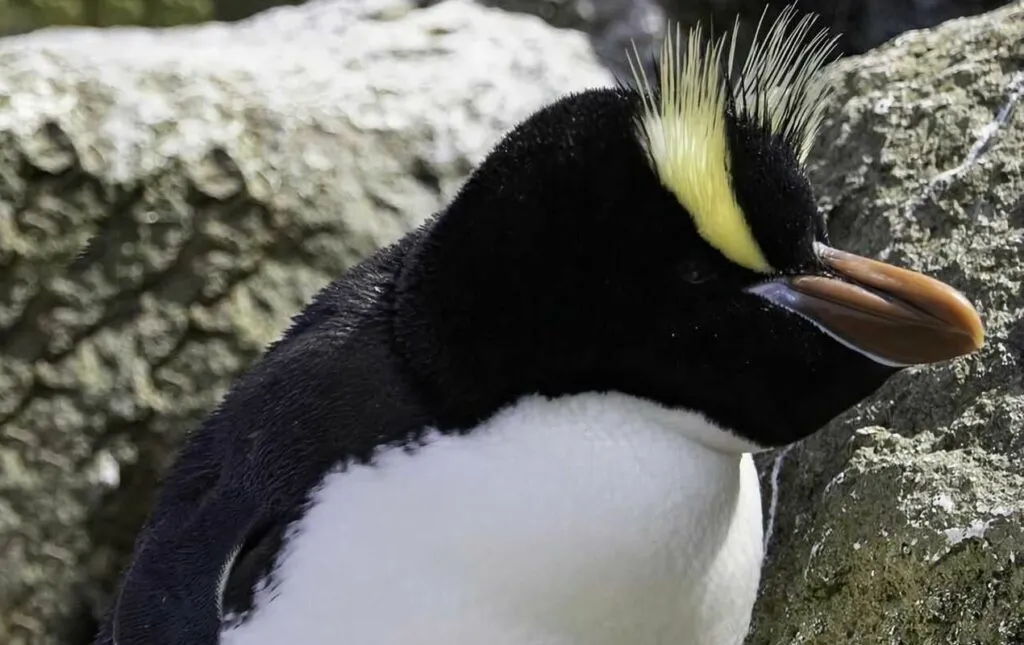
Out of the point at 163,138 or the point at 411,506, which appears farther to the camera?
the point at 163,138

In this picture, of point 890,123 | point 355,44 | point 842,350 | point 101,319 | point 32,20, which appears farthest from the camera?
point 32,20

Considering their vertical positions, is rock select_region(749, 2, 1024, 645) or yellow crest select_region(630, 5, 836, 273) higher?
yellow crest select_region(630, 5, 836, 273)

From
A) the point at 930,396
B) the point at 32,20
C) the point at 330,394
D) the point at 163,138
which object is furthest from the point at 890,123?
the point at 32,20

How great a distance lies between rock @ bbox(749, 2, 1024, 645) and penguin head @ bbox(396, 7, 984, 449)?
0.22 m

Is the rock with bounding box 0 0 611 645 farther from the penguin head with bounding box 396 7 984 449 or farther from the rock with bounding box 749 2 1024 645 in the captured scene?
the penguin head with bounding box 396 7 984 449

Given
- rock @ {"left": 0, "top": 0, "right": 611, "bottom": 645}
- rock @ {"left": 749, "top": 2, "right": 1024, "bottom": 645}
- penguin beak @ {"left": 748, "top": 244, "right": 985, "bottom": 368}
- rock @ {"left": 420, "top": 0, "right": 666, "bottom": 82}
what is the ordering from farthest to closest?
1. rock @ {"left": 420, "top": 0, "right": 666, "bottom": 82}
2. rock @ {"left": 0, "top": 0, "right": 611, "bottom": 645}
3. rock @ {"left": 749, "top": 2, "right": 1024, "bottom": 645}
4. penguin beak @ {"left": 748, "top": 244, "right": 985, "bottom": 368}

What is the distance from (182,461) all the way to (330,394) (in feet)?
0.92

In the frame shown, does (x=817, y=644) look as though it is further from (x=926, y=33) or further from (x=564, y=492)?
(x=926, y=33)

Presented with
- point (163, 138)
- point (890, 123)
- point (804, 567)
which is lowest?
point (163, 138)

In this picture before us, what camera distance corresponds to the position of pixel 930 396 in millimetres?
1077

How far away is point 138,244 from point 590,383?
1045mm

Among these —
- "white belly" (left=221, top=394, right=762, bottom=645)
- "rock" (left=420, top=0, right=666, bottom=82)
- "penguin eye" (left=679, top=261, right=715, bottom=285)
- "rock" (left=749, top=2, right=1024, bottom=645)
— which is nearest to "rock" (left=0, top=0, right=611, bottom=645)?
"rock" (left=420, top=0, right=666, bottom=82)

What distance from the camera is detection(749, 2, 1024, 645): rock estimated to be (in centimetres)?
95

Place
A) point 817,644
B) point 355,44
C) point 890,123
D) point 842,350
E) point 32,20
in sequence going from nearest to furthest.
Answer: point 842,350 → point 817,644 → point 890,123 → point 355,44 → point 32,20
